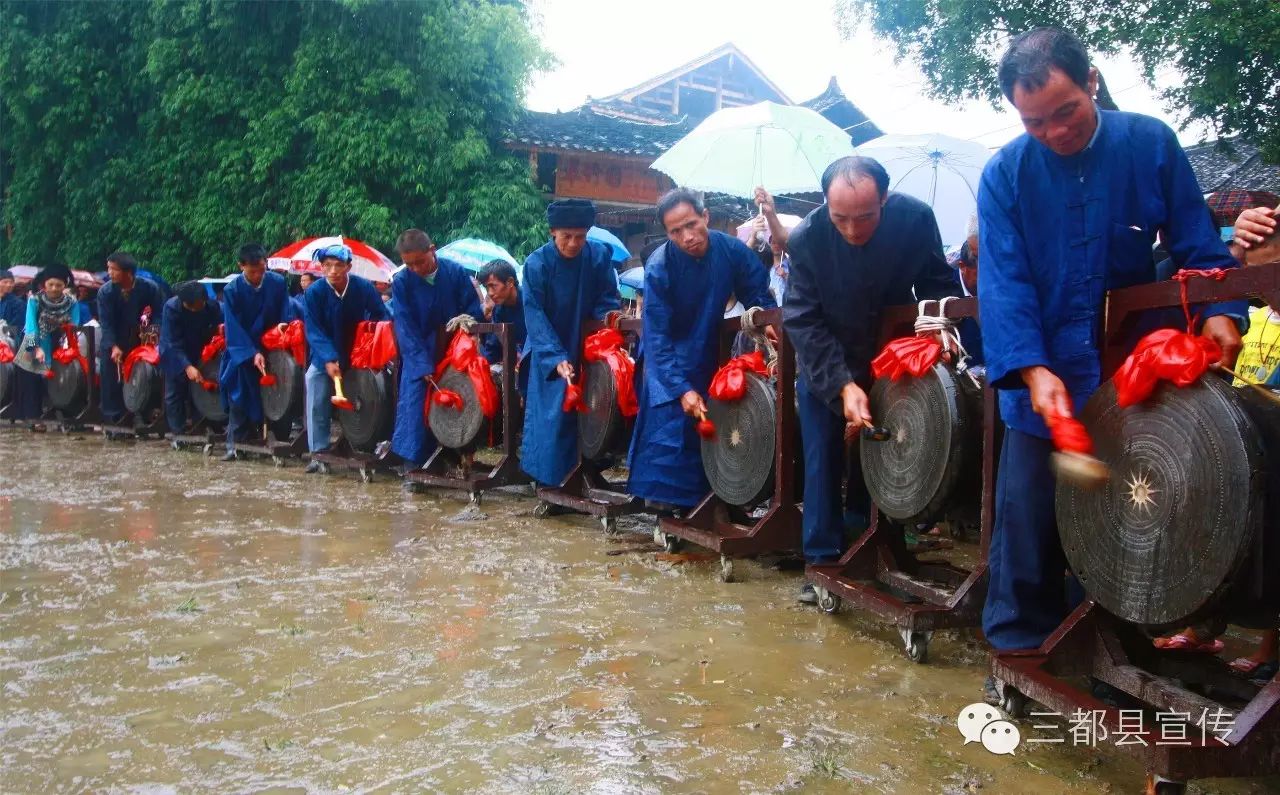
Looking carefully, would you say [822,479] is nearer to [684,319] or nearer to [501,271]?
[684,319]

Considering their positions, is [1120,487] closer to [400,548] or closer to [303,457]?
[400,548]

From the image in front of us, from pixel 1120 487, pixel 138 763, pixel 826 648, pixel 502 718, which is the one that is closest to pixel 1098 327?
pixel 1120 487

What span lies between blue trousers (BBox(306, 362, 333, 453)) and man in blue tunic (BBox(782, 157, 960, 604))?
15.4 ft

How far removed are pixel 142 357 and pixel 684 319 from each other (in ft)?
22.4

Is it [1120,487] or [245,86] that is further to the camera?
[245,86]

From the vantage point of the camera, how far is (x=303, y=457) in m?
8.63

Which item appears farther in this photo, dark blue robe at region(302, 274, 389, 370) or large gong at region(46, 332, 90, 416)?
large gong at region(46, 332, 90, 416)

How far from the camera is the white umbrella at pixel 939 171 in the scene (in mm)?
8430

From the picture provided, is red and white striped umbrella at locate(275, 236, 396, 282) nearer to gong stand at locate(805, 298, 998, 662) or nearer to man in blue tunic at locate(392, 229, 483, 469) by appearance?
man in blue tunic at locate(392, 229, 483, 469)

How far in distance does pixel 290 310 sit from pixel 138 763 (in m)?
6.40

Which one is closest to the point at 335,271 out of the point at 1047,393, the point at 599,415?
the point at 599,415

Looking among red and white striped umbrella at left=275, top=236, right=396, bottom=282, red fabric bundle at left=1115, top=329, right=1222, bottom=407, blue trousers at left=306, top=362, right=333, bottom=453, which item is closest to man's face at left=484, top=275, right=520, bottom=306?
blue trousers at left=306, top=362, right=333, bottom=453

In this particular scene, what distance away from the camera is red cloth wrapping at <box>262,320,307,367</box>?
312 inches

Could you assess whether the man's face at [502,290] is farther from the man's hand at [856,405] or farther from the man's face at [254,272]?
the man's hand at [856,405]
